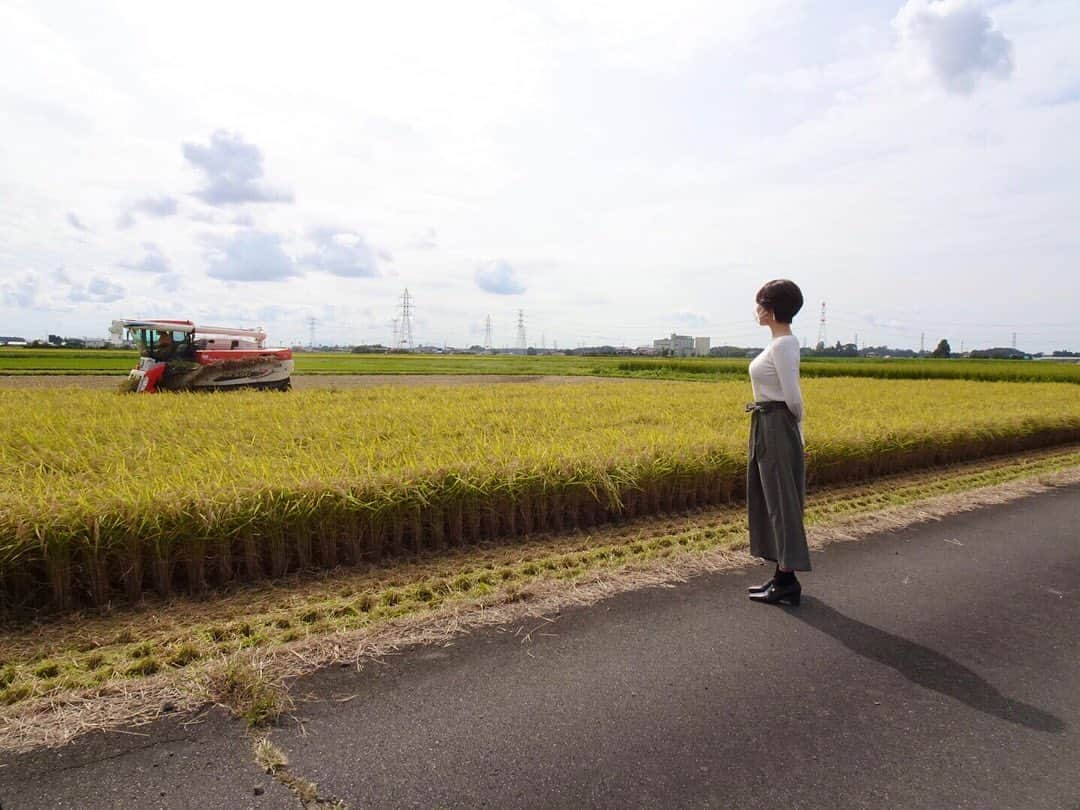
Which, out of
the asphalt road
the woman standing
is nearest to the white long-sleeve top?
the woman standing

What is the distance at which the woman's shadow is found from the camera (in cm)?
275

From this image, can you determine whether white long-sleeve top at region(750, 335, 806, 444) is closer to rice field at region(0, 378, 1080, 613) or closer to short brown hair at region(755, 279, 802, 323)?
short brown hair at region(755, 279, 802, 323)

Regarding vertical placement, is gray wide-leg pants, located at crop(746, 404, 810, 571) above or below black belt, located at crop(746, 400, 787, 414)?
below

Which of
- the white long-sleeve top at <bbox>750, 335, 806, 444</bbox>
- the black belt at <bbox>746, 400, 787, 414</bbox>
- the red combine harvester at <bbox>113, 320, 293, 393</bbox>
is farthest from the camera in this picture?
the red combine harvester at <bbox>113, 320, 293, 393</bbox>

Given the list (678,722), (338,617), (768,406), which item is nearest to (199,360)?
(338,617)

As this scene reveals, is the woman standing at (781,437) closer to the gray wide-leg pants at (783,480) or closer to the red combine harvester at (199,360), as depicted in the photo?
the gray wide-leg pants at (783,480)

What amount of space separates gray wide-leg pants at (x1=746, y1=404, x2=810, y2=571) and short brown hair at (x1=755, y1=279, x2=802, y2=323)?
583 millimetres

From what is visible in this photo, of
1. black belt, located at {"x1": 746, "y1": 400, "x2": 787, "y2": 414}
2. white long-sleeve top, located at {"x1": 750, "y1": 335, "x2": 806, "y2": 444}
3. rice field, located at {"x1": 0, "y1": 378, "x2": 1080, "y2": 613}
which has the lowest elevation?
rice field, located at {"x1": 0, "y1": 378, "x2": 1080, "y2": 613}

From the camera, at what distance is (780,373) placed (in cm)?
378

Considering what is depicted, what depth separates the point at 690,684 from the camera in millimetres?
2922

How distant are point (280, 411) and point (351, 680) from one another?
7.68 m

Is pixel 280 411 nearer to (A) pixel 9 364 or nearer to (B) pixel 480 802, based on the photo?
(B) pixel 480 802

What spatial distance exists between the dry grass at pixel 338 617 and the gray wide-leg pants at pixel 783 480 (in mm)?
813

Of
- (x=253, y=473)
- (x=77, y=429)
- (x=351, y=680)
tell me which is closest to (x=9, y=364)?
(x=77, y=429)
